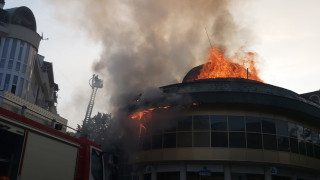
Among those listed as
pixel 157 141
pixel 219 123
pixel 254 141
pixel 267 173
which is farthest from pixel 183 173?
pixel 267 173

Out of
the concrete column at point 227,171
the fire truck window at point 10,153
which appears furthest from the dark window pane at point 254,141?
the fire truck window at point 10,153

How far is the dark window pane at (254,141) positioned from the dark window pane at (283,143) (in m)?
1.46

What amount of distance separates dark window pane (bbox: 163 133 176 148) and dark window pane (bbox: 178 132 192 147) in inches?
17.0

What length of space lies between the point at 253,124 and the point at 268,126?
1077mm

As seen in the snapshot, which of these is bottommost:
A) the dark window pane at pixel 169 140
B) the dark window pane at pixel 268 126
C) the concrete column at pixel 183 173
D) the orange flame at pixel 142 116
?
the concrete column at pixel 183 173

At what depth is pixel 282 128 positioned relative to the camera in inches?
809

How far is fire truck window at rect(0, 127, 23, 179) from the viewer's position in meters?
7.28

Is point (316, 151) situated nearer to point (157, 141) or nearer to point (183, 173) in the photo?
point (183, 173)

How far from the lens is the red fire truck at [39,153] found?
24.1ft

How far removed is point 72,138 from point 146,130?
40.6 ft

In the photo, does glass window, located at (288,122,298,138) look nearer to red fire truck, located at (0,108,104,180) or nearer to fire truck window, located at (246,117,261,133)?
fire truck window, located at (246,117,261,133)

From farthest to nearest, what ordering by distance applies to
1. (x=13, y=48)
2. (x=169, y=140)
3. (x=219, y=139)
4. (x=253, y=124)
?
(x=13, y=48) → (x=169, y=140) → (x=253, y=124) → (x=219, y=139)

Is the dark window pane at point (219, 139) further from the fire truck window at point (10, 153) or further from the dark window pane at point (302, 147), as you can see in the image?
the fire truck window at point (10, 153)

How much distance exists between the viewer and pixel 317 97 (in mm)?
36625
